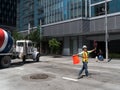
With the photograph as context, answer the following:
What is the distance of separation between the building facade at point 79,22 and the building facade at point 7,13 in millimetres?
60270

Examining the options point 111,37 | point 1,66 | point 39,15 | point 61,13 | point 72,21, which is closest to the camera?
point 1,66

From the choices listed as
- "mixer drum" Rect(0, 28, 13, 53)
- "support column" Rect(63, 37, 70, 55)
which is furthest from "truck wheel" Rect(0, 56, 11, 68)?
"support column" Rect(63, 37, 70, 55)

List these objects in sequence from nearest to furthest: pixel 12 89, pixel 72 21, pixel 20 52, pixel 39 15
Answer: pixel 12 89, pixel 20 52, pixel 72 21, pixel 39 15

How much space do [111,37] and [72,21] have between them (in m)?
14.0

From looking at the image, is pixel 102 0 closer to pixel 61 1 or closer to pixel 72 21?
pixel 72 21

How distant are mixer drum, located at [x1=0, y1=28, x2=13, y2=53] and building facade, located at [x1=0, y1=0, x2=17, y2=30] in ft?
307

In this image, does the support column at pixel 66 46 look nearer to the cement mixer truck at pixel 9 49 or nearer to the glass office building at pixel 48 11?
the glass office building at pixel 48 11

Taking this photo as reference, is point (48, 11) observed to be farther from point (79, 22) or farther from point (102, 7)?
point (102, 7)

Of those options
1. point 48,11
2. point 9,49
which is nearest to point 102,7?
point 48,11

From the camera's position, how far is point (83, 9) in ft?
155

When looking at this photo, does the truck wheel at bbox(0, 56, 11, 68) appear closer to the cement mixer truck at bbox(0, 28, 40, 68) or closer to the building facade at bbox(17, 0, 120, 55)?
the cement mixer truck at bbox(0, 28, 40, 68)

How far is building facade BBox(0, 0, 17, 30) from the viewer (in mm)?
115625

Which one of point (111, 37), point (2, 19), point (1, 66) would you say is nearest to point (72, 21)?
point (111, 37)

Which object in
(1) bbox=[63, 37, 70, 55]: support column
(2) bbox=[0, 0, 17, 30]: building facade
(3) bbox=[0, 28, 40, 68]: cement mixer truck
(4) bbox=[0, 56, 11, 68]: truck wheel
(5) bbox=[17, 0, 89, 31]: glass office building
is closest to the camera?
(3) bbox=[0, 28, 40, 68]: cement mixer truck
